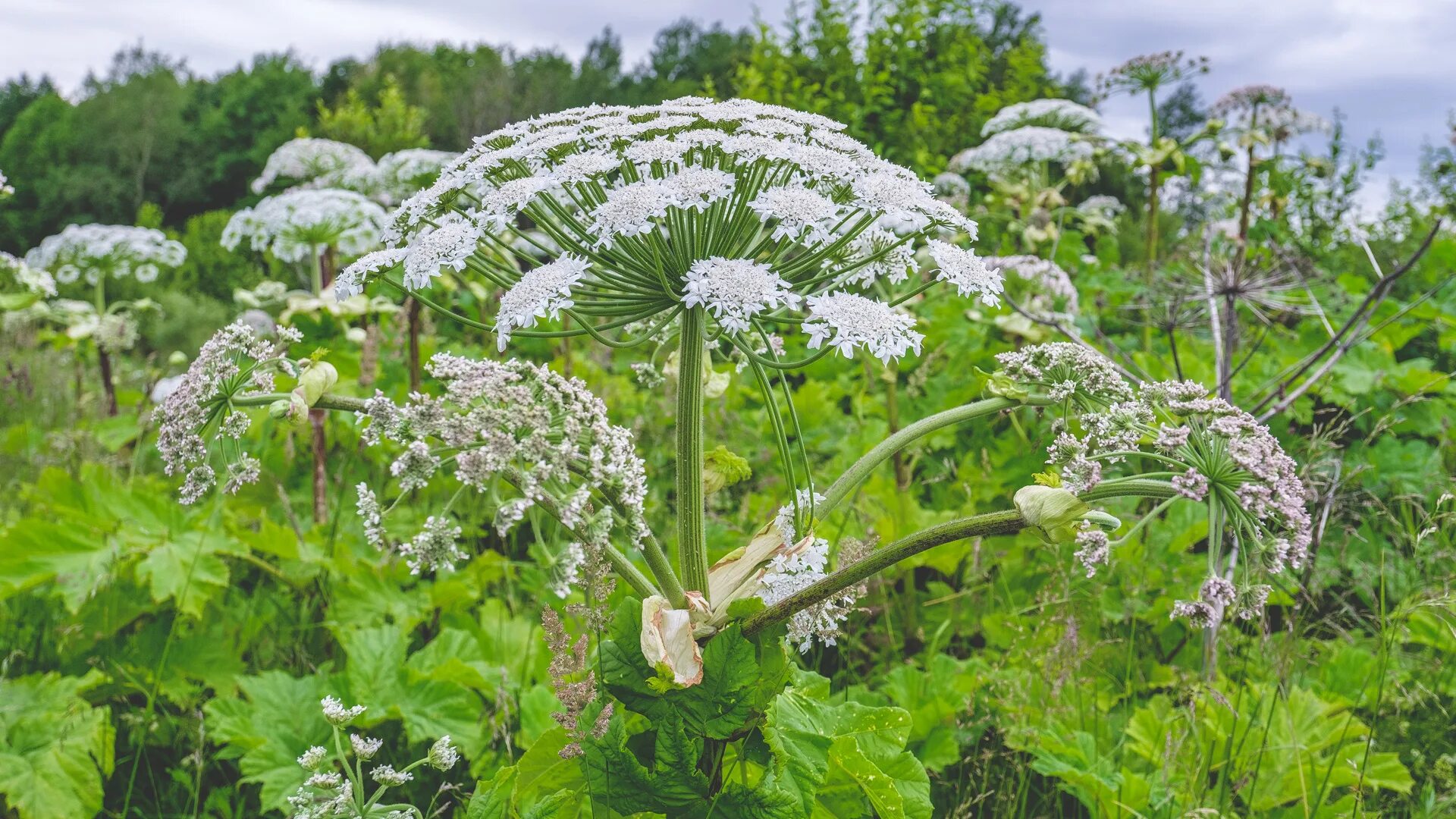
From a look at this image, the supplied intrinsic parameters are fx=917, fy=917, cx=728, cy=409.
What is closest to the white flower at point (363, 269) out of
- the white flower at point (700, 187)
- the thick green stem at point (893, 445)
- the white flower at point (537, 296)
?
the white flower at point (537, 296)

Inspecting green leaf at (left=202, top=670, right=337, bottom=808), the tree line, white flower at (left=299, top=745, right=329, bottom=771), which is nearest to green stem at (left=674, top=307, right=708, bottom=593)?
white flower at (left=299, top=745, right=329, bottom=771)

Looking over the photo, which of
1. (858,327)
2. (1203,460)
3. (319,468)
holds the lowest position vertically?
(319,468)

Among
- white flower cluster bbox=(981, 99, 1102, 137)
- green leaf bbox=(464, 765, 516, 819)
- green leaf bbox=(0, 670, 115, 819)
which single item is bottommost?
green leaf bbox=(0, 670, 115, 819)

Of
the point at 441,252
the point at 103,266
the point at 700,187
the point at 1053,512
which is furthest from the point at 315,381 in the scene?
the point at 103,266

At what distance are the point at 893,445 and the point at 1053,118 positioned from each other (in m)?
5.76

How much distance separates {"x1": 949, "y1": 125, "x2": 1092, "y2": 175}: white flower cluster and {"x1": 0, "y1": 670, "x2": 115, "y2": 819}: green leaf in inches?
212

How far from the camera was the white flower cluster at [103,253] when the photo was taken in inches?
228

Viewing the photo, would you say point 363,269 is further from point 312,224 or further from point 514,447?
point 312,224

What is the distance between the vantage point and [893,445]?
1.70 metres

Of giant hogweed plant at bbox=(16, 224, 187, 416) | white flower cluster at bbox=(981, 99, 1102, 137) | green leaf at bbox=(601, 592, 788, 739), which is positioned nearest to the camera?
green leaf at bbox=(601, 592, 788, 739)

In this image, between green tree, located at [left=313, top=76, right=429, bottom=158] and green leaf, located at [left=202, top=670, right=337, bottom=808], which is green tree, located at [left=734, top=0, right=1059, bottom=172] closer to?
green leaf, located at [left=202, top=670, right=337, bottom=808]

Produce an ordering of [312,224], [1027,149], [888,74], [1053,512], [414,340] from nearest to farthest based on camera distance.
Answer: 1. [1053,512]
2. [414,340]
3. [312,224]
4. [1027,149]
5. [888,74]

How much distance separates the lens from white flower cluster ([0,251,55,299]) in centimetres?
454

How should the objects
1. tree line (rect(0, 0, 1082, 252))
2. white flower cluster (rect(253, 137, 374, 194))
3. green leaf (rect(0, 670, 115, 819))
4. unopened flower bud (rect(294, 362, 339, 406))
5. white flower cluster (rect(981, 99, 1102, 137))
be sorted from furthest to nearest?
1. tree line (rect(0, 0, 1082, 252))
2. white flower cluster (rect(253, 137, 374, 194))
3. white flower cluster (rect(981, 99, 1102, 137))
4. green leaf (rect(0, 670, 115, 819))
5. unopened flower bud (rect(294, 362, 339, 406))
